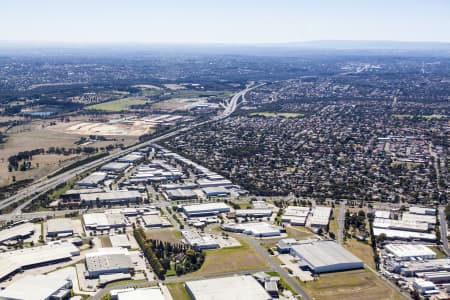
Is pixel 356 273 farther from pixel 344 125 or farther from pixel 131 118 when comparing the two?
pixel 131 118

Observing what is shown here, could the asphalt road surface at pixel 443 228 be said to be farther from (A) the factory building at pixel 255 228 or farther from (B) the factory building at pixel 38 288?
(B) the factory building at pixel 38 288

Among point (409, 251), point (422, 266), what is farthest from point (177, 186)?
point (422, 266)

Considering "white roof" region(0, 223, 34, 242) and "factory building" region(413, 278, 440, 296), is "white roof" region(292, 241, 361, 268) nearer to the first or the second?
"factory building" region(413, 278, 440, 296)

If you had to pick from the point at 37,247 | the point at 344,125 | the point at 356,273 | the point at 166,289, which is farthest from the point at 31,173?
the point at 344,125

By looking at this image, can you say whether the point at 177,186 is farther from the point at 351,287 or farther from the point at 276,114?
the point at 276,114

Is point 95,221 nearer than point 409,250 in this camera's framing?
No

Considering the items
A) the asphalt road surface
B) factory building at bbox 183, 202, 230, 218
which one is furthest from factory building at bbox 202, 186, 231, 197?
the asphalt road surface
